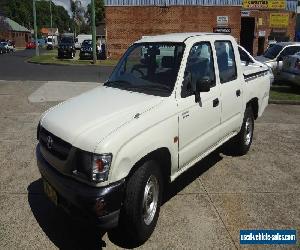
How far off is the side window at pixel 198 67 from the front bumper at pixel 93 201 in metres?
1.57

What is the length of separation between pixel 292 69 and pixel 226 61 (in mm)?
8217

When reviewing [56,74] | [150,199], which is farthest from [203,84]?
[56,74]

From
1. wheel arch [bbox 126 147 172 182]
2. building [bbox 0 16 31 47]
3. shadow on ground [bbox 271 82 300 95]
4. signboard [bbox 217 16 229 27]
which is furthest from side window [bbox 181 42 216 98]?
building [bbox 0 16 31 47]

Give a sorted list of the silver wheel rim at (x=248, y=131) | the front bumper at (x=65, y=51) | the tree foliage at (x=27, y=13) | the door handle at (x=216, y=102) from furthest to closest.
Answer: the tree foliage at (x=27, y=13) → the front bumper at (x=65, y=51) → the silver wheel rim at (x=248, y=131) → the door handle at (x=216, y=102)

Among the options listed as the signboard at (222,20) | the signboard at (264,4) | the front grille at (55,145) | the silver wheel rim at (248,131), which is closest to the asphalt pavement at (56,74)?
the silver wheel rim at (248,131)

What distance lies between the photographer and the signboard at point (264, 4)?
3656 cm

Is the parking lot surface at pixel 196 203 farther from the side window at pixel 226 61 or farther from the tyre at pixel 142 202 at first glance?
the side window at pixel 226 61

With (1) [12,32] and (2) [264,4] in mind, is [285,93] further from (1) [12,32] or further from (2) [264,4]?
(1) [12,32]

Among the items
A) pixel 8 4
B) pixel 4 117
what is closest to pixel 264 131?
pixel 4 117

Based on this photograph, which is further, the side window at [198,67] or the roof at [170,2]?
the roof at [170,2]

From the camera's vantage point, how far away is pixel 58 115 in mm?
4102

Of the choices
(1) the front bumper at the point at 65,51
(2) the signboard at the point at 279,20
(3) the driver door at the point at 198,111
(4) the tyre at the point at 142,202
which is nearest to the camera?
(4) the tyre at the point at 142,202

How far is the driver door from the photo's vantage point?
435 cm

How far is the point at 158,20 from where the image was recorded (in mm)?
32000
